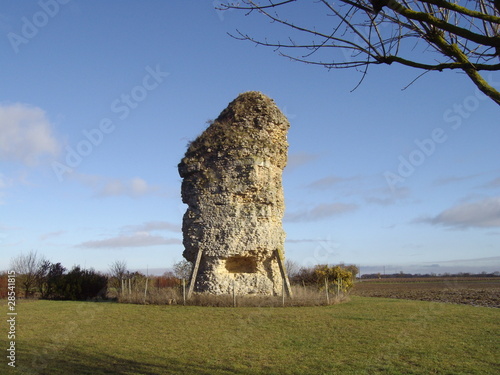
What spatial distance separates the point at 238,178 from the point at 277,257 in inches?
150

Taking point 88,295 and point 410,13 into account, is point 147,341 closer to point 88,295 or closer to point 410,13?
point 410,13

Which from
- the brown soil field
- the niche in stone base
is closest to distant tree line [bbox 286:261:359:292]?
the brown soil field

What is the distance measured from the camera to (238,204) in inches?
776

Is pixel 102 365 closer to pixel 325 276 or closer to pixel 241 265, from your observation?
pixel 241 265

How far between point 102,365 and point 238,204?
39.5 feet

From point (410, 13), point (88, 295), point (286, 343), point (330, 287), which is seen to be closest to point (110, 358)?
point (286, 343)

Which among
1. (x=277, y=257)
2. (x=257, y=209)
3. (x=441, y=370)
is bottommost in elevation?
(x=441, y=370)

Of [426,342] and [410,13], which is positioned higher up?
[410,13]

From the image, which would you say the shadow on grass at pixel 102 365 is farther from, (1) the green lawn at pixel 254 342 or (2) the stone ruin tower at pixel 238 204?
(2) the stone ruin tower at pixel 238 204

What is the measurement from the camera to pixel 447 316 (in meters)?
Result: 15.9

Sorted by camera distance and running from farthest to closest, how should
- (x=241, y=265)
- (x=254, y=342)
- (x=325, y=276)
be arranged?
1. (x=325, y=276)
2. (x=241, y=265)
3. (x=254, y=342)

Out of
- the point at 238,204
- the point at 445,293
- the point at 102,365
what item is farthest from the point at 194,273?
the point at 445,293

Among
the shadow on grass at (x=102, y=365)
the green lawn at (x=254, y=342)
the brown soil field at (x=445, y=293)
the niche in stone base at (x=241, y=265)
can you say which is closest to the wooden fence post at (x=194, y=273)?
the niche in stone base at (x=241, y=265)

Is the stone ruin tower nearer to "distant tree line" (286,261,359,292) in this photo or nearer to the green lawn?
the green lawn
